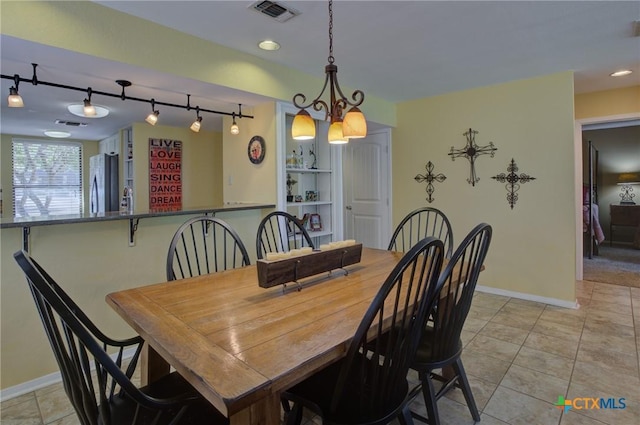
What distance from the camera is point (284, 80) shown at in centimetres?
328

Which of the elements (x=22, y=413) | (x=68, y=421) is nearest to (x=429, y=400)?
(x=68, y=421)

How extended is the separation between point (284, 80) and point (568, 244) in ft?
10.8

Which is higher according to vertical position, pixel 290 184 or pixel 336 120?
pixel 336 120

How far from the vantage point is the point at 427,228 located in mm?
3758

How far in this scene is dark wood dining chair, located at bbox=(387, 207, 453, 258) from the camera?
2.59m

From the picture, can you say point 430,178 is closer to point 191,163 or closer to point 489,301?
point 489,301

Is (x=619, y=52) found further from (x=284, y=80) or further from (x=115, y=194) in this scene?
(x=115, y=194)

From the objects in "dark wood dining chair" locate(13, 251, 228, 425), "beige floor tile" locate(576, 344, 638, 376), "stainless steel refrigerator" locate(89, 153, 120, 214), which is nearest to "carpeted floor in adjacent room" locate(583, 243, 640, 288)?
"beige floor tile" locate(576, 344, 638, 376)

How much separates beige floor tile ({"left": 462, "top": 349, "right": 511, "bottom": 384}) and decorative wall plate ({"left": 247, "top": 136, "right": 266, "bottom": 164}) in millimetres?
2483

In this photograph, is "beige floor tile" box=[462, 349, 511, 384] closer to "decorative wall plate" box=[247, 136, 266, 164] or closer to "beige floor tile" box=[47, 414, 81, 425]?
"beige floor tile" box=[47, 414, 81, 425]

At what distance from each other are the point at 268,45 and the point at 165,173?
2.96 m

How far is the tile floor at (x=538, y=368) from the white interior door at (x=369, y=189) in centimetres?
191

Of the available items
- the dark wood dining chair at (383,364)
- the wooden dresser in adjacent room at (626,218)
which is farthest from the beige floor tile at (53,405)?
the wooden dresser in adjacent room at (626,218)

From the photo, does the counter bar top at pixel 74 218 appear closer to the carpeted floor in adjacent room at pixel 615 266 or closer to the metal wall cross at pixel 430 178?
the metal wall cross at pixel 430 178
